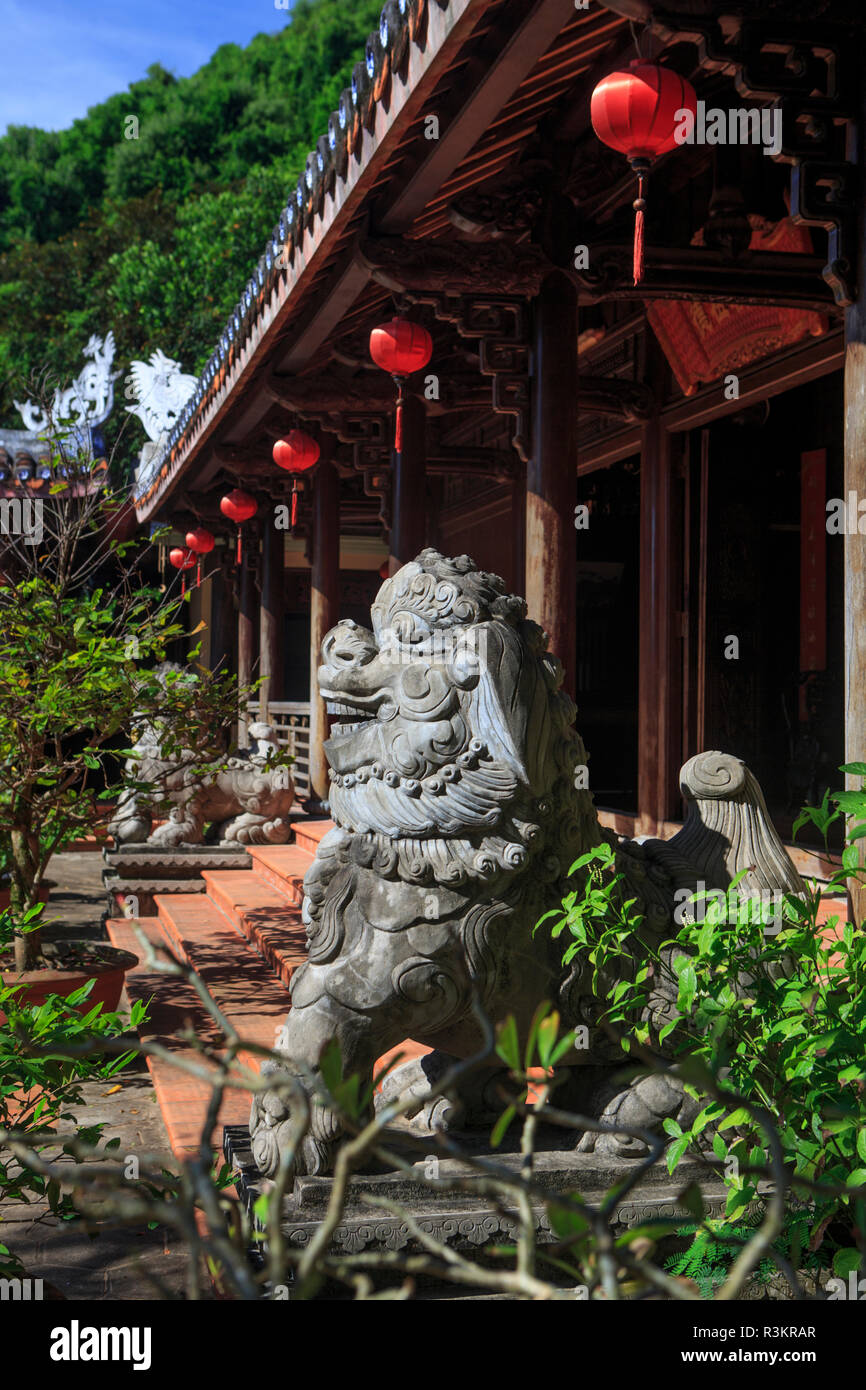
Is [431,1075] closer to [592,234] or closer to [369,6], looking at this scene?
[592,234]

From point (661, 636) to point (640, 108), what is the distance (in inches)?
149

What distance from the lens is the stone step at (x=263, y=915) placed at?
534 cm

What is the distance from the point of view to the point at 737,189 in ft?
15.7

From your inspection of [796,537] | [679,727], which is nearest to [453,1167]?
[679,727]

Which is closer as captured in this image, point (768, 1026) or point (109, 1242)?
point (768, 1026)

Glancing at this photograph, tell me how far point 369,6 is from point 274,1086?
1393 inches

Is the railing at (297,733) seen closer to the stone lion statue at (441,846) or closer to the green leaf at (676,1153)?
the stone lion statue at (441,846)

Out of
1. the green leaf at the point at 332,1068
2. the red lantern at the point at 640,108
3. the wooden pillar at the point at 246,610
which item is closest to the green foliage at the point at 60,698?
the red lantern at the point at 640,108

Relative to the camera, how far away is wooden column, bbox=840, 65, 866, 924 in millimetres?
2893

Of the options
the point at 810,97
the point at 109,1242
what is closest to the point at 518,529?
the point at 810,97

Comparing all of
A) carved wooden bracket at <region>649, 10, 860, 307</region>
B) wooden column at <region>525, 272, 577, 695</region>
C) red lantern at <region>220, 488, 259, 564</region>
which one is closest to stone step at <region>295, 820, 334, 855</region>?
wooden column at <region>525, 272, 577, 695</region>

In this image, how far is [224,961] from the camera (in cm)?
571

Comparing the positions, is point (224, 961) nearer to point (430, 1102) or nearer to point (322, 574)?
point (430, 1102)

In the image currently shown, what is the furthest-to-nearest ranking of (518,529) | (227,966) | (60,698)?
1. (518,529)
2. (227,966)
3. (60,698)
